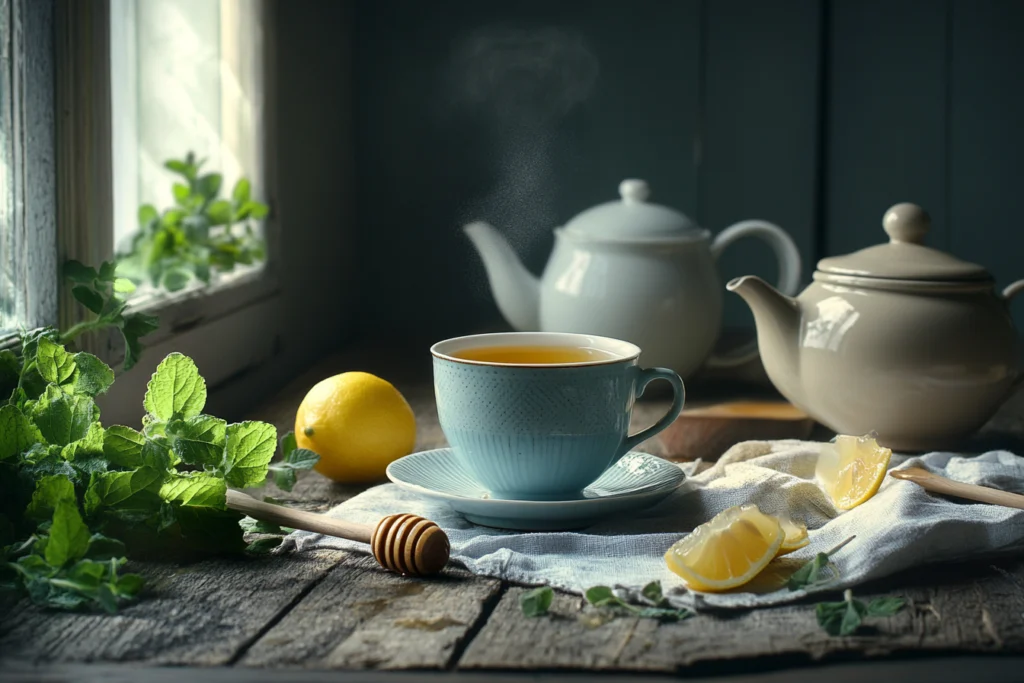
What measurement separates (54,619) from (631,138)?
1803 millimetres

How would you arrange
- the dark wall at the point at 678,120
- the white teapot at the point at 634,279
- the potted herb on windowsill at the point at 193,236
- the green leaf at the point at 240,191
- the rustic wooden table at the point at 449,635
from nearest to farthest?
the rustic wooden table at the point at 449,635, the potted herb on windowsill at the point at 193,236, the white teapot at the point at 634,279, the green leaf at the point at 240,191, the dark wall at the point at 678,120

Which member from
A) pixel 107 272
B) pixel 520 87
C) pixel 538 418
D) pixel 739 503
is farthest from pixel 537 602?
pixel 520 87

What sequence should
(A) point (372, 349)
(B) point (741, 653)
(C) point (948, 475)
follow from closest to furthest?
1. (B) point (741, 653)
2. (C) point (948, 475)
3. (A) point (372, 349)

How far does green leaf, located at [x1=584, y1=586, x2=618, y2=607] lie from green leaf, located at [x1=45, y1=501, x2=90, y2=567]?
0.32 meters

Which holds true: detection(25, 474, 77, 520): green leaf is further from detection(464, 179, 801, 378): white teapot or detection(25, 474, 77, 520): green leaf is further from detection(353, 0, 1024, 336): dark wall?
detection(353, 0, 1024, 336): dark wall

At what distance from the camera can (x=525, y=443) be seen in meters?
0.88

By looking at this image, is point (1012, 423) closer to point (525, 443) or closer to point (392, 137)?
point (525, 443)

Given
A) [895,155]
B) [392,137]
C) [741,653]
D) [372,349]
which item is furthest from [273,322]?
[895,155]

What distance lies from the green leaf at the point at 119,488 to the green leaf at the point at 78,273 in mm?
→ 271

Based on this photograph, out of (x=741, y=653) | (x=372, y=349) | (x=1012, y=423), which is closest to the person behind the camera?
(x=741, y=653)

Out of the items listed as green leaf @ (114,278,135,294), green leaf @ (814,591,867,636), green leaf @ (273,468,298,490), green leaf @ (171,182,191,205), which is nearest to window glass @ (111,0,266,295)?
green leaf @ (171,182,191,205)

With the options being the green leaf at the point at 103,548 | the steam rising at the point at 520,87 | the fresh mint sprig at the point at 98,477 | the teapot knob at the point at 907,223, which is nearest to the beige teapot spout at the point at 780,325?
the teapot knob at the point at 907,223

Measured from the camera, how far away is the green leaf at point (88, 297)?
100 centimetres

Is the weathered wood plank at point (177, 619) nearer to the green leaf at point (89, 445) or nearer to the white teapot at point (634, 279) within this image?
the green leaf at point (89, 445)
